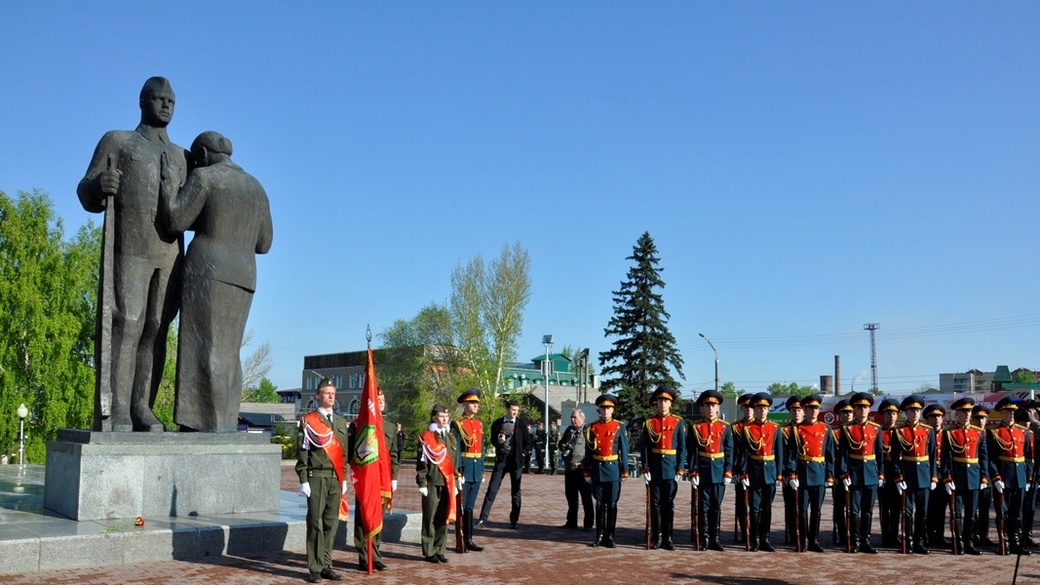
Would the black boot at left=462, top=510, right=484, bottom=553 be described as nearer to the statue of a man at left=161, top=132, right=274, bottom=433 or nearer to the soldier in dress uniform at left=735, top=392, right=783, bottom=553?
the statue of a man at left=161, top=132, right=274, bottom=433

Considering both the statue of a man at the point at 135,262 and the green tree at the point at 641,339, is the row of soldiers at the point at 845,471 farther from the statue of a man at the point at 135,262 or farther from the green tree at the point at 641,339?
the green tree at the point at 641,339

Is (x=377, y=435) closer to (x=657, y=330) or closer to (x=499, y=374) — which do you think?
(x=657, y=330)

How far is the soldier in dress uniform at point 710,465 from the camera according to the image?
11.0 m

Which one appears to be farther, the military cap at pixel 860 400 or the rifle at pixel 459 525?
the military cap at pixel 860 400

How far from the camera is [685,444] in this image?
11.1 m

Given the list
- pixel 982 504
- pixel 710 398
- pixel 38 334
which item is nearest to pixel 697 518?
pixel 710 398

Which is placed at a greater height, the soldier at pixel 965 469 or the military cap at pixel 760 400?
the military cap at pixel 760 400

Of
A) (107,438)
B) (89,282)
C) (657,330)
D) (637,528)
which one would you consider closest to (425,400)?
(657,330)

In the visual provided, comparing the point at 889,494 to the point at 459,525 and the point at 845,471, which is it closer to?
the point at 845,471

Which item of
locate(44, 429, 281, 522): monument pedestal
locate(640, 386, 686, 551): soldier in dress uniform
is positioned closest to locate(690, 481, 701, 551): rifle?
locate(640, 386, 686, 551): soldier in dress uniform

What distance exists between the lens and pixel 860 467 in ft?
37.1

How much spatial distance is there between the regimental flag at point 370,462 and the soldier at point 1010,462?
7.25m

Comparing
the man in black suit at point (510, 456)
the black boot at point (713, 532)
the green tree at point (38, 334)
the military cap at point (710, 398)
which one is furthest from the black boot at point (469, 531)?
the green tree at point (38, 334)

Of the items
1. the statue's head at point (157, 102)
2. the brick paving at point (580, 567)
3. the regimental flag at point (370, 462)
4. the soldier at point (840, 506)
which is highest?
the statue's head at point (157, 102)
